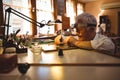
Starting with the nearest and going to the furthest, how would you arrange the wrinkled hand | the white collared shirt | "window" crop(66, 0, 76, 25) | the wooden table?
the wooden table
the white collared shirt
the wrinkled hand
"window" crop(66, 0, 76, 25)

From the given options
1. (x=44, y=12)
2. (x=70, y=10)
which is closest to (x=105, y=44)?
(x=44, y=12)

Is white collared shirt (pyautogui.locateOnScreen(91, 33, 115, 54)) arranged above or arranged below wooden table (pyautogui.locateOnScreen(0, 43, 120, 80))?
above

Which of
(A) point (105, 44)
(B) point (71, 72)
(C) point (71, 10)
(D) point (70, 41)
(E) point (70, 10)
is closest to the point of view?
(B) point (71, 72)

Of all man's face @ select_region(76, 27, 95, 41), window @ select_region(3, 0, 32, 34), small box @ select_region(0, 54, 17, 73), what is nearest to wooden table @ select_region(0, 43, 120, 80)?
small box @ select_region(0, 54, 17, 73)

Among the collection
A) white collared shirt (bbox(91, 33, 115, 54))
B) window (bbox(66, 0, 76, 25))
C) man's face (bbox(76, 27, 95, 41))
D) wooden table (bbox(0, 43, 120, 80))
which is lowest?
wooden table (bbox(0, 43, 120, 80))

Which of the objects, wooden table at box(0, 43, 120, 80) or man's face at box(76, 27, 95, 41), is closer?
wooden table at box(0, 43, 120, 80)

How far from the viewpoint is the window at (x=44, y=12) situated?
5.98 meters

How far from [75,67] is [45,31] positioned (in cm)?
500

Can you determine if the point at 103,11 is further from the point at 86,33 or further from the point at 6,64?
the point at 6,64

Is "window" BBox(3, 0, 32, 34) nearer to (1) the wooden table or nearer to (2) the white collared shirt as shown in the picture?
(2) the white collared shirt

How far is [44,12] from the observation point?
20.6ft

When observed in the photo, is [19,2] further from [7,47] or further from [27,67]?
[27,67]

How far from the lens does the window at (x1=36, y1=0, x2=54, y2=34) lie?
235 inches

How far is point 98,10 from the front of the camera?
32.9 feet
